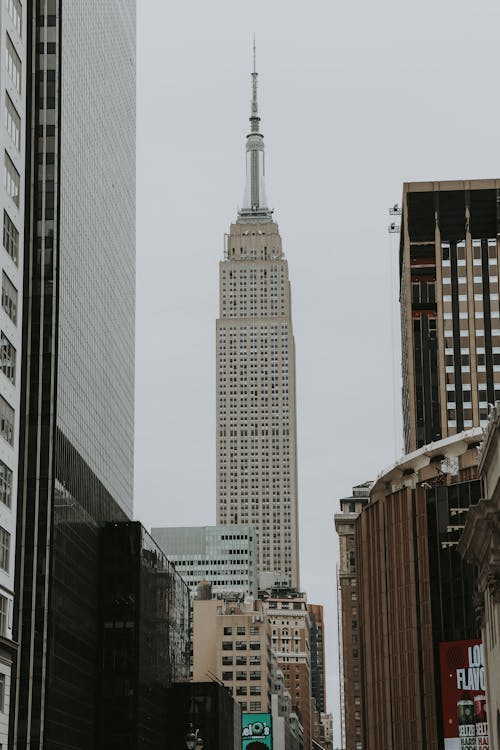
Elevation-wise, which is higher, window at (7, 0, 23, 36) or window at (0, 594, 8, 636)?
window at (7, 0, 23, 36)

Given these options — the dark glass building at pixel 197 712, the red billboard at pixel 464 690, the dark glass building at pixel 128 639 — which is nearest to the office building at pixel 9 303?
the red billboard at pixel 464 690

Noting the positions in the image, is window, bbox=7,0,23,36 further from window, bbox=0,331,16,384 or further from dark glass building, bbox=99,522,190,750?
dark glass building, bbox=99,522,190,750

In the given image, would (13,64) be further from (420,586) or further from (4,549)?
(420,586)

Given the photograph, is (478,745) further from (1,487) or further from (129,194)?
(129,194)

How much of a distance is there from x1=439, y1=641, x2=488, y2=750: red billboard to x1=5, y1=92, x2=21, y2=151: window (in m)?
53.8

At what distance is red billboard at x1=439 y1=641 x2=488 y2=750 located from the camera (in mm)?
111812

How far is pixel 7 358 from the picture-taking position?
8000 centimetres

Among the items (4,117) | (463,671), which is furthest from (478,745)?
(4,117)

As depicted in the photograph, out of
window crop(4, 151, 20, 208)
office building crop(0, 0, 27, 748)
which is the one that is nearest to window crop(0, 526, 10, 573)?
office building crop(0, 0, 27, 748)

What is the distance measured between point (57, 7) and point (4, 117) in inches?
1344

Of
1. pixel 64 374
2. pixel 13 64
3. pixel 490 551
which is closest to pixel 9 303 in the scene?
pixel 13 64

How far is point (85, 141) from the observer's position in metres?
126

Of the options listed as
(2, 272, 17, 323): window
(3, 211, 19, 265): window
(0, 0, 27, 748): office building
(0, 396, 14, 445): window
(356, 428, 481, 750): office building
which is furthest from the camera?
(356, 428, 481, 750): office building

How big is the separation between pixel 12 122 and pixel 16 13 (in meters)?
6.84
